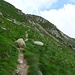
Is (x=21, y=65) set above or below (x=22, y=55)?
below

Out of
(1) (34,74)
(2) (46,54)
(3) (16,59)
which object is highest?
(2) (46,54)

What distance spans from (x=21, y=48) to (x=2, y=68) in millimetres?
8785

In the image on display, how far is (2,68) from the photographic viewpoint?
19.2 meters

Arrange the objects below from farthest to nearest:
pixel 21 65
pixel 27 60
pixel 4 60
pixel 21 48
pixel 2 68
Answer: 1. pixel 21 48
2. pixel 27 60
3. pixel 21 65
4. pixel 4 60
5. pixel 2 68

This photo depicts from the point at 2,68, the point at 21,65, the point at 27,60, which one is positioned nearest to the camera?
the point at 2,68

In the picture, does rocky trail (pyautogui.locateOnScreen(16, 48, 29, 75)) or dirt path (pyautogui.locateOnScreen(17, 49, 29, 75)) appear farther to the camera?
dirt path (pyautogui.locateOnScreen(17, 49, 29, 75))

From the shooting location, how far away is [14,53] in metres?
23.9

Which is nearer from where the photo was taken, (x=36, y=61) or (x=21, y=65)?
(x=21, y=65)

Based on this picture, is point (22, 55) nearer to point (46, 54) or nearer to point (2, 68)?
point (46, 54)

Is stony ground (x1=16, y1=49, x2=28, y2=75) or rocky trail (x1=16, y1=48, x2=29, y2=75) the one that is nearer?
rocky trail (x1=16, y1=48, x2=29, y2=75)

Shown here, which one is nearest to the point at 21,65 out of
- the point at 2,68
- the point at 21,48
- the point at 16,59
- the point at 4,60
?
the point at 16,59

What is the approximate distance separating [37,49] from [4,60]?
8561 millimetres

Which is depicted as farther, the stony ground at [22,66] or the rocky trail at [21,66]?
the stony ground at [22,66]

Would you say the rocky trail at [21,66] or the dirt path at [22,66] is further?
the dirt path at [22,66]
